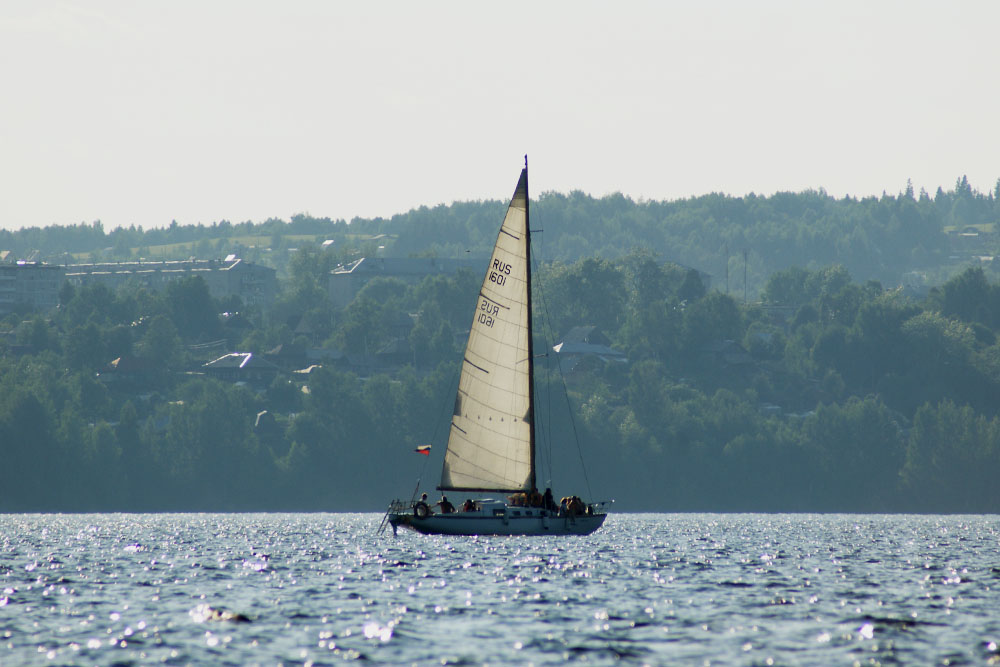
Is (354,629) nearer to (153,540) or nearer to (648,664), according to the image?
(648,664)

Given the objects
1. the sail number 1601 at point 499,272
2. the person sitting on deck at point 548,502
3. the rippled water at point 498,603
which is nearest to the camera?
the rippled water at point 498,603

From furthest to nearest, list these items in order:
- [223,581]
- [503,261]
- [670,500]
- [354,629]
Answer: [670,500]
[503,261]
[223,581]
[354,629]

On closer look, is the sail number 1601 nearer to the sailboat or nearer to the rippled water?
the sailboat

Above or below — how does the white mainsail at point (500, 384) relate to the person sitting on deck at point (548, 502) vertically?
above

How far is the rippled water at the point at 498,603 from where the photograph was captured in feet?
127

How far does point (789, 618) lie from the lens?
148 feet

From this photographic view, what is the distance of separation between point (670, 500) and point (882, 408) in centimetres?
3013

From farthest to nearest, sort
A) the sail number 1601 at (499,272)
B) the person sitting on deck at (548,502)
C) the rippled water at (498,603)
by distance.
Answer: the person sitting on deck at (548,502) → the sail number 1601 at (499,272) → the rippled water at (498,603)

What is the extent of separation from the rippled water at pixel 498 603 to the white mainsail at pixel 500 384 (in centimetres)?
374

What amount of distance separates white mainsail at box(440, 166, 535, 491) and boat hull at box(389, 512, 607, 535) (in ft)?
5.40

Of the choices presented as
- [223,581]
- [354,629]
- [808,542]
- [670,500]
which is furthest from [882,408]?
[354,629]

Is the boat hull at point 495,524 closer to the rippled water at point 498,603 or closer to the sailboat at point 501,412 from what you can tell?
the sailboat at point 501,412

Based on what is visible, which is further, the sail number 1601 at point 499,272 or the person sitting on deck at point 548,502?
the person sitting on deck at point 548,502

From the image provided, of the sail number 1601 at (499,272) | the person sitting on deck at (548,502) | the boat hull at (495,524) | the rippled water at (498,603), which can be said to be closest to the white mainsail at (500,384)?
the sail number 1601 at (499,272)
